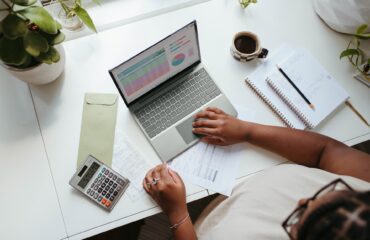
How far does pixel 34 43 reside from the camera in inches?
29.8

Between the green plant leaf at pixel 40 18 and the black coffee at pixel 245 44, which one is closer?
the green plant leaf at pixel 40 18

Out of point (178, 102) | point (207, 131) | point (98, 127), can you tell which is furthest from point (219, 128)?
point (98, 127)

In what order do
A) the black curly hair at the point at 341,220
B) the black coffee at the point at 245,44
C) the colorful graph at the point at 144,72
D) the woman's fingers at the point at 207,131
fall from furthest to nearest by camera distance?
the black coffee at the point at 245,44, the woman's fingers at the point at 207,131, the colorful graph at the point at 144,72, the black curly hair at the point at 341,220

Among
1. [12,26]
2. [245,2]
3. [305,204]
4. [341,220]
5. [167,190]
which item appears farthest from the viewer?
[245,2]

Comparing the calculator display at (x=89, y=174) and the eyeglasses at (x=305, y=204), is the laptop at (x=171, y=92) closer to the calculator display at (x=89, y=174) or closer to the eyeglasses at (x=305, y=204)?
the calculator display at (x=89, y=174)

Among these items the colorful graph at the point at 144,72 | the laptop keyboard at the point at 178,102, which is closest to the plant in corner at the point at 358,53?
the laptop keyboard at the point at 178,102

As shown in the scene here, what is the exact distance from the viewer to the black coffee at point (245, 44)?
3.39ft

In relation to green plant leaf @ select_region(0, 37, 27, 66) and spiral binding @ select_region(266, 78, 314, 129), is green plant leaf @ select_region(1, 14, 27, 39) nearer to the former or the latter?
green plant leaf @ select_region(0, 37, 27, 66)

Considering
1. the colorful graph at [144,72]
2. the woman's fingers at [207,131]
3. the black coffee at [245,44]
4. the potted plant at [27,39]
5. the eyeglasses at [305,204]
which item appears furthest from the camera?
the black coffee at [245,44]

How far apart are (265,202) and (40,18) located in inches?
28.3

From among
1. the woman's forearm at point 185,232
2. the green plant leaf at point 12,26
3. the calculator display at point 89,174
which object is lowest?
the woman's forearm at point 185,232

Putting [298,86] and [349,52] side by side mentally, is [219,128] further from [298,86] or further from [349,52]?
[349,52]

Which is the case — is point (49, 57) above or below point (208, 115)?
above

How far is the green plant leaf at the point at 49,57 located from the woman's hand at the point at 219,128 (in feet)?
1.44
